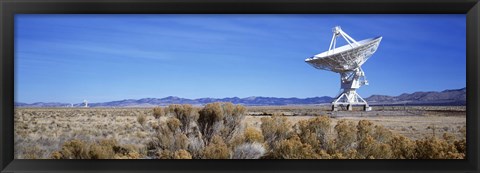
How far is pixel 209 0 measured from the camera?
2850 mm

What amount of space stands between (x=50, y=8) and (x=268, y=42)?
4.70 feet

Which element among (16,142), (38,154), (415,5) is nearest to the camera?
(415,5)

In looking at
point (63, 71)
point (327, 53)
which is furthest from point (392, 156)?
point (63, 71)

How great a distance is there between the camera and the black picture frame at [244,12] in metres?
2.84

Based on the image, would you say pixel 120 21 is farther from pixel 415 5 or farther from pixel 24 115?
pixel 415 5

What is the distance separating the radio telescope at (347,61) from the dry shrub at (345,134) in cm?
16

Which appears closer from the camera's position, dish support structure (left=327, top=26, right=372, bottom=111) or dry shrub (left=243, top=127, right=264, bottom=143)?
dish support structure (left=327, top=26, right=372, bottom=111)

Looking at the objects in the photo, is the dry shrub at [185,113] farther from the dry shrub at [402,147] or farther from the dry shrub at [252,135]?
the dry shrub at [402,147]

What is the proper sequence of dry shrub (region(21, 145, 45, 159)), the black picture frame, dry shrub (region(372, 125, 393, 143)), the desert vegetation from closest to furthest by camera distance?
the black picture frame < dry shrub (region(21, 145, 45, 159)) < the desert vegetation < dry shrub (region(372, 125, 393, 143))

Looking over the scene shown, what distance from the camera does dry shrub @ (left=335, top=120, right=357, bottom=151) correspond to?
11.5 feet

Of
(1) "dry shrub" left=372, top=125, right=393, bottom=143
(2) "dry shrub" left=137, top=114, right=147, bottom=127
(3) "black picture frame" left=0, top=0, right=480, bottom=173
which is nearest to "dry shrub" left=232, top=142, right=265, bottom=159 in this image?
(3) "black picture frame" left=0, top=0, right=480, bottom=173

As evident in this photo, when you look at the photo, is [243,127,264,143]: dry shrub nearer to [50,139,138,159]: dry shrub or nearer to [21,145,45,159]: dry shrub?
[50,139,138,159]: dry shrub

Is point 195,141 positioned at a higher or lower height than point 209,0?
lower

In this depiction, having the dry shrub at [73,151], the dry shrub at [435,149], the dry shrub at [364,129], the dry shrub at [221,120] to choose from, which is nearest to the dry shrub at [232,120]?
the dry shrub at [221,120]
